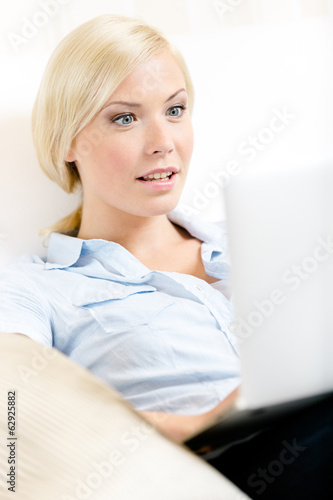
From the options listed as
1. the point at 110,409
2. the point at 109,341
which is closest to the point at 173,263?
the point at 109,341

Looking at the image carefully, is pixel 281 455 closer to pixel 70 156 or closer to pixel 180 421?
pixel 180 421

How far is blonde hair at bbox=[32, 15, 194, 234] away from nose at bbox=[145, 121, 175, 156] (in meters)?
0.08

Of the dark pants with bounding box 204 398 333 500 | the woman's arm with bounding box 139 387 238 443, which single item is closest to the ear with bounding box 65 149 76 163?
the woman's arm with bounding box 139 387 238 443

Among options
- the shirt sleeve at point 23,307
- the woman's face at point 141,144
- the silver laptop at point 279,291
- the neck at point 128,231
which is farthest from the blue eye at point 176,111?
the silver laptop at point 279,291

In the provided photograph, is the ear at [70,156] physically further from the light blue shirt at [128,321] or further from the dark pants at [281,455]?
the dark pants at [281,455]

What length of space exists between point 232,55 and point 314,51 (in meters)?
0.19

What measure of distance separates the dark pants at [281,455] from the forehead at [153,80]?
494 mm

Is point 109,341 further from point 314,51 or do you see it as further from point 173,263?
point 314,51

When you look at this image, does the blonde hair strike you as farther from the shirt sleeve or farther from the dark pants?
the dark pants

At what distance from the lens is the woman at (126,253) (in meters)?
0.76

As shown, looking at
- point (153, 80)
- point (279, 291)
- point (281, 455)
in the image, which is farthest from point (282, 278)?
point (153, 80)

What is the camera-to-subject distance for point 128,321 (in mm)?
791

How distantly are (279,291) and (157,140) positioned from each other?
400 mm

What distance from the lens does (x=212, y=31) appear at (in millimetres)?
1073
